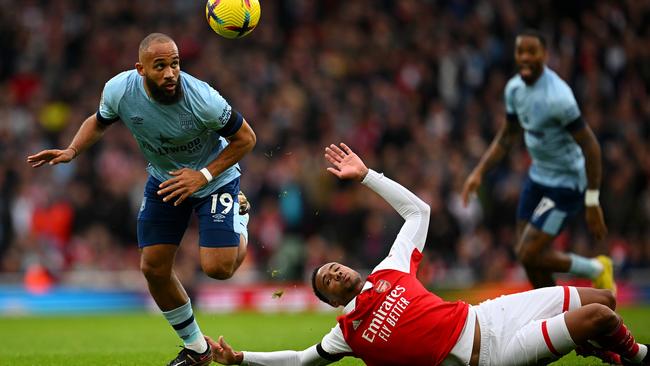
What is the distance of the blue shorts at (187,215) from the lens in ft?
28.2

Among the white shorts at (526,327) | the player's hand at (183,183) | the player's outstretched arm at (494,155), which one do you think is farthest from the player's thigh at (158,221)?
the player's outstretched arm at (494,155)

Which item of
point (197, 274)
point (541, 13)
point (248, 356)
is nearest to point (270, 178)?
point (197, 274)

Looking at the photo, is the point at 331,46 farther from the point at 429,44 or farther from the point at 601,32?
the point at 601,32

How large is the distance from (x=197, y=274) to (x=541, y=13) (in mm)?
9112

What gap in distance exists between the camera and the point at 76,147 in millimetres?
8656

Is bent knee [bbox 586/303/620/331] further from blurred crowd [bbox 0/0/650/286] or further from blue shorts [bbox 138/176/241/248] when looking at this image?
blurred crowd [bbox 0/0/650/286]

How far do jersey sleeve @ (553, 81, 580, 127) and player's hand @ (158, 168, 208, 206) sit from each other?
13.4ft

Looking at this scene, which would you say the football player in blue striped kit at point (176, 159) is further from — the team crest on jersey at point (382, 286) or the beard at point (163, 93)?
the team crest on jersey at point (382, 286)

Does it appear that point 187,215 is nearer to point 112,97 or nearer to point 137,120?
point 137,120

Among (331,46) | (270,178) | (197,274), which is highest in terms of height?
(331,46)

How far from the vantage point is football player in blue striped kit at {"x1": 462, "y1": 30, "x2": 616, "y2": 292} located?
10.7 metres

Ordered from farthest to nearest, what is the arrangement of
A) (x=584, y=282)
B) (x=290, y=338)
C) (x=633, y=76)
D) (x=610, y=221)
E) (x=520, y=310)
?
1. (x=633, y=76)
2. (x=610, y=221)
3. (x=584, y=282)
4. (x=290, y=338)
5. (x=520, y=310)

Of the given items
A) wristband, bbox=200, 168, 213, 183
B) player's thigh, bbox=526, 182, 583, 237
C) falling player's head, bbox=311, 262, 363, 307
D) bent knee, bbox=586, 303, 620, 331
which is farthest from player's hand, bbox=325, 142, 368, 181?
player's thigh, bbox=526, 182, 583, 237

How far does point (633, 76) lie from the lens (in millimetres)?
21500
